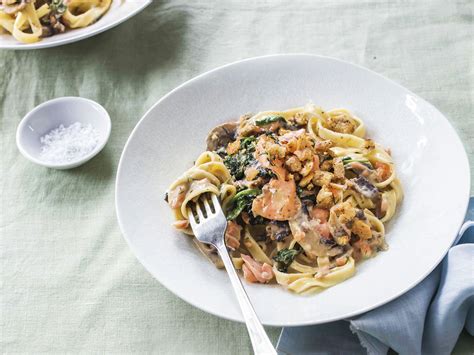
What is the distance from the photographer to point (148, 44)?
6164mm

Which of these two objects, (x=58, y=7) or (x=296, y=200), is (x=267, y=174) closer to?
(x=296, y=200)

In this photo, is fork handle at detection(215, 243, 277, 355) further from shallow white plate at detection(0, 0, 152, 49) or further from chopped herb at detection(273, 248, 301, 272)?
shallow white plate at detection(0, 0, 152, 49)

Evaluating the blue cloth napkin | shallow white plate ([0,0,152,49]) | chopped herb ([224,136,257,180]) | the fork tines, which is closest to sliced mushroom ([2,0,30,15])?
shallow white plate ([0,0,152,49])

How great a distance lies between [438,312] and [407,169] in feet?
3.70

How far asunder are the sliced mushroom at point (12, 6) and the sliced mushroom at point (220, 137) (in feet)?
8.09

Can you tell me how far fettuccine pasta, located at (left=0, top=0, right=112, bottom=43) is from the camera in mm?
5645

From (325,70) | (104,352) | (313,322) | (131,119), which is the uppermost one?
(325,70)

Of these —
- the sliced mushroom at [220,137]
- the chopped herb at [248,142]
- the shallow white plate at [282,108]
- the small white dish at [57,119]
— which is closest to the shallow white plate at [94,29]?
the small white dish at [57,119]

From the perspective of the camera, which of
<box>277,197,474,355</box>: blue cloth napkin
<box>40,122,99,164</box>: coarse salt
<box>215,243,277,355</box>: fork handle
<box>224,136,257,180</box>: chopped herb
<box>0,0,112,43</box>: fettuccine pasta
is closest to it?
<box>215,243,277,355</box>: fork handle

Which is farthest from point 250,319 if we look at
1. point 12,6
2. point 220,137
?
point 12,6

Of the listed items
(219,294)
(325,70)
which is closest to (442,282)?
(219,294)

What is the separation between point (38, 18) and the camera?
5.77 metres

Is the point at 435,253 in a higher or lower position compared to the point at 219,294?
higher

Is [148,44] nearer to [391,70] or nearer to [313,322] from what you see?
[391,70]
